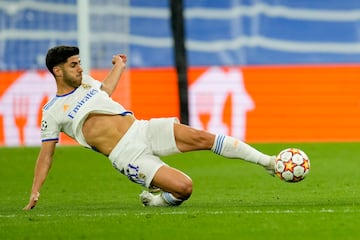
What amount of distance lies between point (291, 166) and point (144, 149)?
1.36 m

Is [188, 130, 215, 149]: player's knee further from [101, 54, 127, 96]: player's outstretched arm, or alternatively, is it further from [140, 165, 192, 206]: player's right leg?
[101, 54, 127, 96]: player's outstretched arm

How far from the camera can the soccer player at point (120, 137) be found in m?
10.5

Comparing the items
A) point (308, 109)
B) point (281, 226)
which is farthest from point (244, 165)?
point (281, 226)

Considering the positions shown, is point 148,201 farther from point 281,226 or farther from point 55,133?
point 281,226

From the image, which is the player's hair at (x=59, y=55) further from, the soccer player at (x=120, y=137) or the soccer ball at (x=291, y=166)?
the soccer ball at (x=291, y=166)

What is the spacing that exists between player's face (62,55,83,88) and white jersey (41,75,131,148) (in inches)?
3.5

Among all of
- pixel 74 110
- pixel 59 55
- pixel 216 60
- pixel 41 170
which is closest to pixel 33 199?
pixel 41 170

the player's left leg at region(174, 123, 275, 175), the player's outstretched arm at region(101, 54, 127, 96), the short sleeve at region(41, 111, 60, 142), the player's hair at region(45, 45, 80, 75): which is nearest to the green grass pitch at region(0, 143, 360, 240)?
the player's left leg at region(174, 123, 275, 175)

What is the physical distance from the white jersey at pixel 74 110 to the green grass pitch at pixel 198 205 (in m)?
0.74

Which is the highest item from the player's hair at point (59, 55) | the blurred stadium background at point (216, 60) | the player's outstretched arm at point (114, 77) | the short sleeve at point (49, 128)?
the player's hair at point (59, 55)

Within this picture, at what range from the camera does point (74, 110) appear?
10703mm

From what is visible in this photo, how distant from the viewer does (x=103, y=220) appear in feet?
31.9

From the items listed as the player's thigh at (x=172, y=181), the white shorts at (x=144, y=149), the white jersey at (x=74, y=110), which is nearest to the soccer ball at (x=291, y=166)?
the player's thigh at (x=172, y=181)

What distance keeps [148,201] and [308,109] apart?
10760 mm
